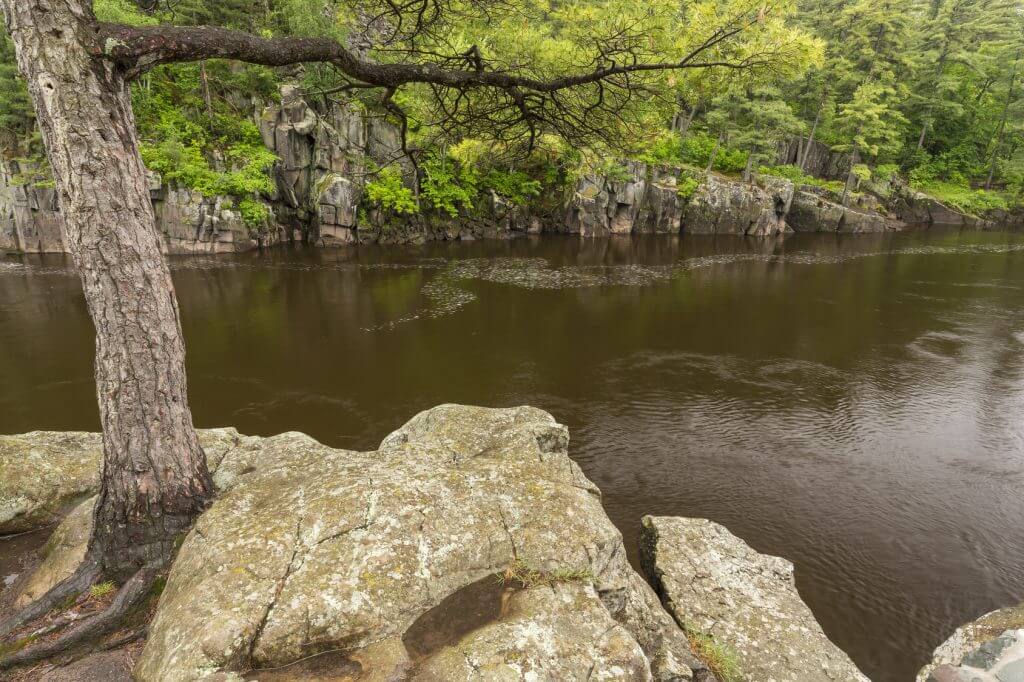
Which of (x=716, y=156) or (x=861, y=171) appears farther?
(x=716, y=156)

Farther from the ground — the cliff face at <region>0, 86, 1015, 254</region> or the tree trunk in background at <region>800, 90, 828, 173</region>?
the tree trunk in background at <region>800, 90, 828, 173</region>

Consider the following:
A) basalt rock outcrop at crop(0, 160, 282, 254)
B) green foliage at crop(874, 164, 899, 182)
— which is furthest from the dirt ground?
green foliage at crop(874, 164, 899, 182)

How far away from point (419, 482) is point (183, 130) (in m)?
33.3

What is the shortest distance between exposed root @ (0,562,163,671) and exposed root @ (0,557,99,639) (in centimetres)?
8

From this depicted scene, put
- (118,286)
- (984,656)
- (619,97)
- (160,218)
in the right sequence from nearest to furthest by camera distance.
A: (118,286)
(984,656)
(619,97)
(160,218)

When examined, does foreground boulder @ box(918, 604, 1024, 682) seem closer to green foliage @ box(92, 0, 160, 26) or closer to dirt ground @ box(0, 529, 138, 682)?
dirt ground @ box(0, 529, 138, 682)

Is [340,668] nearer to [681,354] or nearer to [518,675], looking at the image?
[518,675]

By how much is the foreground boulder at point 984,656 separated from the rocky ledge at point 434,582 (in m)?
1.15

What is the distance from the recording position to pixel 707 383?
1412cm

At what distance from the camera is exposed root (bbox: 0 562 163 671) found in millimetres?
3871

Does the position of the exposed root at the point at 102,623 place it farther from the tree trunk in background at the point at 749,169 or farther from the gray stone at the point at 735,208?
the tree trunk in background at the point at 749,169

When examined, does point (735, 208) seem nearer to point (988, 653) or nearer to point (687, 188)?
point (687, 188)

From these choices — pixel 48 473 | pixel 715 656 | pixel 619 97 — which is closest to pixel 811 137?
pixel 619 97

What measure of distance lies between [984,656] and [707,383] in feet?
30.0
